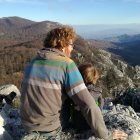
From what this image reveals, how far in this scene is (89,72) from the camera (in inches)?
219

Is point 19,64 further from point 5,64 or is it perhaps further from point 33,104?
point 33,104

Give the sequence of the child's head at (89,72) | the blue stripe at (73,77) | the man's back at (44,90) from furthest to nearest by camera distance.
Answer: the child's head at (89,72) → the man's back at (44,90) → the blue stripe at (73,77)

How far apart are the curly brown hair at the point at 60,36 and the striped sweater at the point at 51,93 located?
0.38 ft

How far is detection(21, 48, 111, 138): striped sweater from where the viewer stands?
467cm

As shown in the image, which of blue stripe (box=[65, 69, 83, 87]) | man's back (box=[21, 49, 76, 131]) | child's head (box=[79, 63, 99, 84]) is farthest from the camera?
child's head (box=[79, 63, 99, 84])

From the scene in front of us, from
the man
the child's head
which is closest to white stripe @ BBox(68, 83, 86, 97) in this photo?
the man

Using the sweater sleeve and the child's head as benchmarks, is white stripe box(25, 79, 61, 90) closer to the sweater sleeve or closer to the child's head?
the sweater sleeve

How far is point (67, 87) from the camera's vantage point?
15.5ft

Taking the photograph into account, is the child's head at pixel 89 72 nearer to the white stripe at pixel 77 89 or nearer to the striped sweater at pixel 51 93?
the striped sweater at pixel 51 93

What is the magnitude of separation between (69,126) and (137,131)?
1.12 metres

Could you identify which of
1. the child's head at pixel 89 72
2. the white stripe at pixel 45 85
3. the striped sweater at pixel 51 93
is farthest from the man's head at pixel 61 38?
the child's head at pixel 89 72

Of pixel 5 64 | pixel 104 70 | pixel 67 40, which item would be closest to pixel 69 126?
pixel 67 40

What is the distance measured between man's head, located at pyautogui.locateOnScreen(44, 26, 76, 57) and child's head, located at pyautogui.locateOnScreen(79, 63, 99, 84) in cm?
72

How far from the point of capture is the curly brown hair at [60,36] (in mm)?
4832
